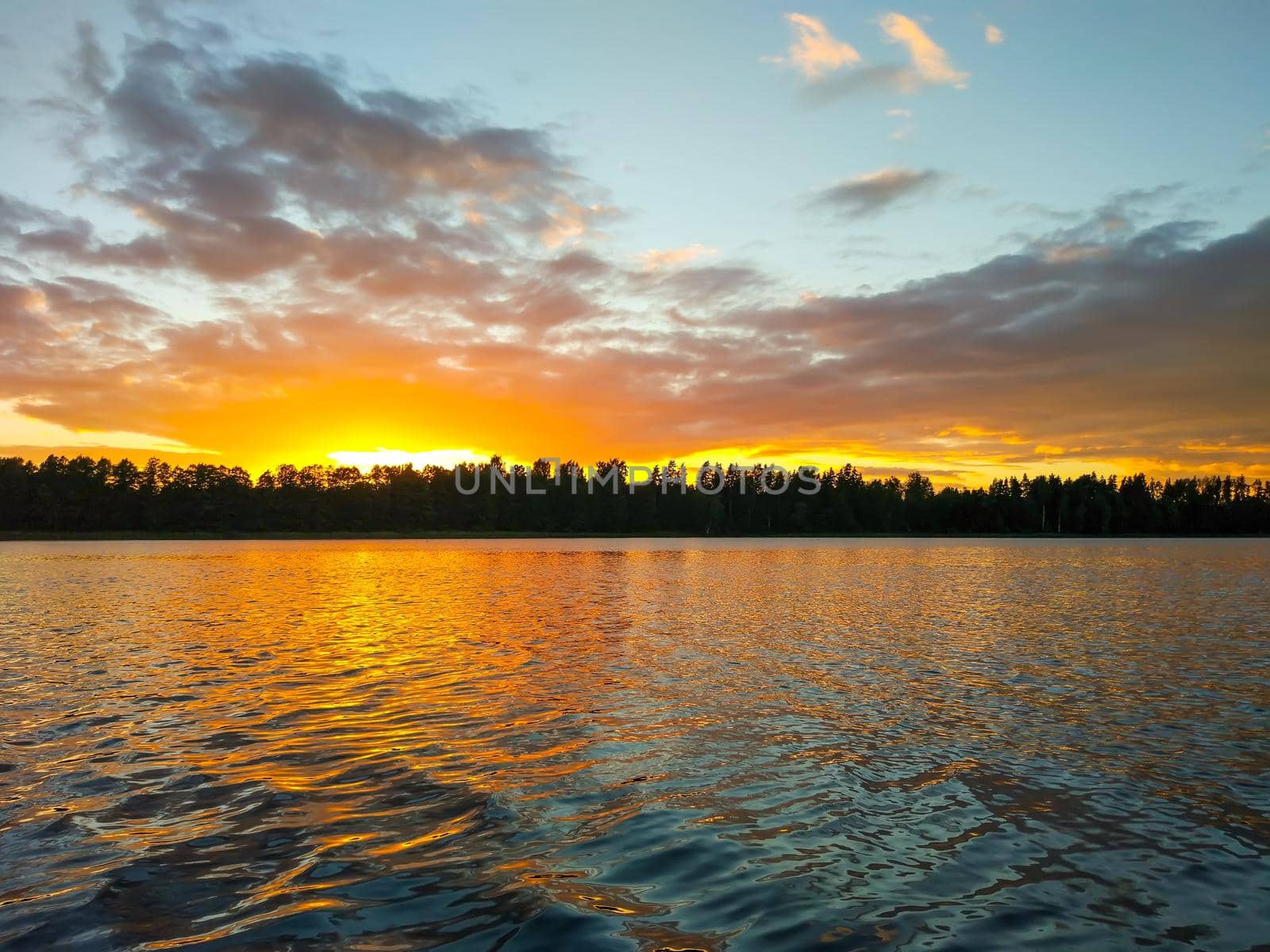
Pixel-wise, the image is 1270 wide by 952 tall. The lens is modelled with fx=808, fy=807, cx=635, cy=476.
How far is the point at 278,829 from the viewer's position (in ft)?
31.5

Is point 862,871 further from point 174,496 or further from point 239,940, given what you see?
point 174,496

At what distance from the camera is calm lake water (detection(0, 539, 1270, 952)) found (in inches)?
293

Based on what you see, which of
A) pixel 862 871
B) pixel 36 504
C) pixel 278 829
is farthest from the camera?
pixel 36 504

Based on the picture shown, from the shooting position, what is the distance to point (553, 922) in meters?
7.29

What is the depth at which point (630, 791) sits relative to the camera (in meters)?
11.3

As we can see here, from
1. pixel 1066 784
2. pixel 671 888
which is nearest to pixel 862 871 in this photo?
pixel 671 888

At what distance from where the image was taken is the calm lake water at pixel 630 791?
7.45 metres

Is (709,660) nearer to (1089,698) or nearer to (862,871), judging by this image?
(1089,698)

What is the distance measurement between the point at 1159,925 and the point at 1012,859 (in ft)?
5.32

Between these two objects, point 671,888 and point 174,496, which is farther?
point 174,496

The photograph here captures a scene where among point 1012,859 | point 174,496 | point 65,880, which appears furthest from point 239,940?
point 174,496

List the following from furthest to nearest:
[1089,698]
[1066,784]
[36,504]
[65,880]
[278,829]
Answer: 1. [36,504]
2. [1089,698]
3. [1066,784]
4. [278,829]
5. [65,880]

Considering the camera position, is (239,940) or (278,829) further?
(278,829)

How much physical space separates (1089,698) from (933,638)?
979cm
